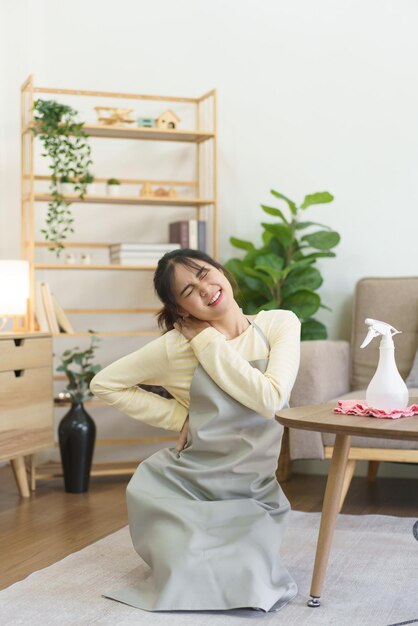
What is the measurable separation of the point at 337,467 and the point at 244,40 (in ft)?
8.92

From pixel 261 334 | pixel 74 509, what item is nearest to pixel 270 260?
pixel 74 509

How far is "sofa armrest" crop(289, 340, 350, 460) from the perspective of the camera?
11.3 ft

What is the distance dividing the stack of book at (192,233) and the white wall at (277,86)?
264mm

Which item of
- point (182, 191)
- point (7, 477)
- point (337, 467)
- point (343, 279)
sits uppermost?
point (182, 191)

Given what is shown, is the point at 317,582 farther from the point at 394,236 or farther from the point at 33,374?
the point at 394,236

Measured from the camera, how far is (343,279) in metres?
4.29

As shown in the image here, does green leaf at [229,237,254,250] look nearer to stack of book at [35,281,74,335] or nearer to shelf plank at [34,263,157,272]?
shelf plank at [34,263,157,272]

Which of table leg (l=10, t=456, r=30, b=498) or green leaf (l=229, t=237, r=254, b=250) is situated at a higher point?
green leaf (l=229, t=237, r=254, b=250)

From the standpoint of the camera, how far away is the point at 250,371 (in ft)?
7.52

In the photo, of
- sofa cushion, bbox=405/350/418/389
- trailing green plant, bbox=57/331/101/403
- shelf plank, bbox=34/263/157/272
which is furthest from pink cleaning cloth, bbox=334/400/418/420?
shelf plank, bbox=34/263/157/272

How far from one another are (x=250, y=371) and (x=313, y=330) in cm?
187

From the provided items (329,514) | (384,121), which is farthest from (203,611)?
(384,121)

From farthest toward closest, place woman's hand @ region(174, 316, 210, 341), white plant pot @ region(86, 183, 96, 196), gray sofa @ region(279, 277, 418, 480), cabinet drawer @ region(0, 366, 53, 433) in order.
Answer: white plant pot @ region(86, 183, 96, 196) → cabinet drawer @ region(0, 366, 53, 433) → gray sofa @ region(279, 277, 418, 480) → woman's hand @ region(174, 316, 210, 341)

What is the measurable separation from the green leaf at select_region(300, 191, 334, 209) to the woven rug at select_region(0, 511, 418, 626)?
4.76 ft
